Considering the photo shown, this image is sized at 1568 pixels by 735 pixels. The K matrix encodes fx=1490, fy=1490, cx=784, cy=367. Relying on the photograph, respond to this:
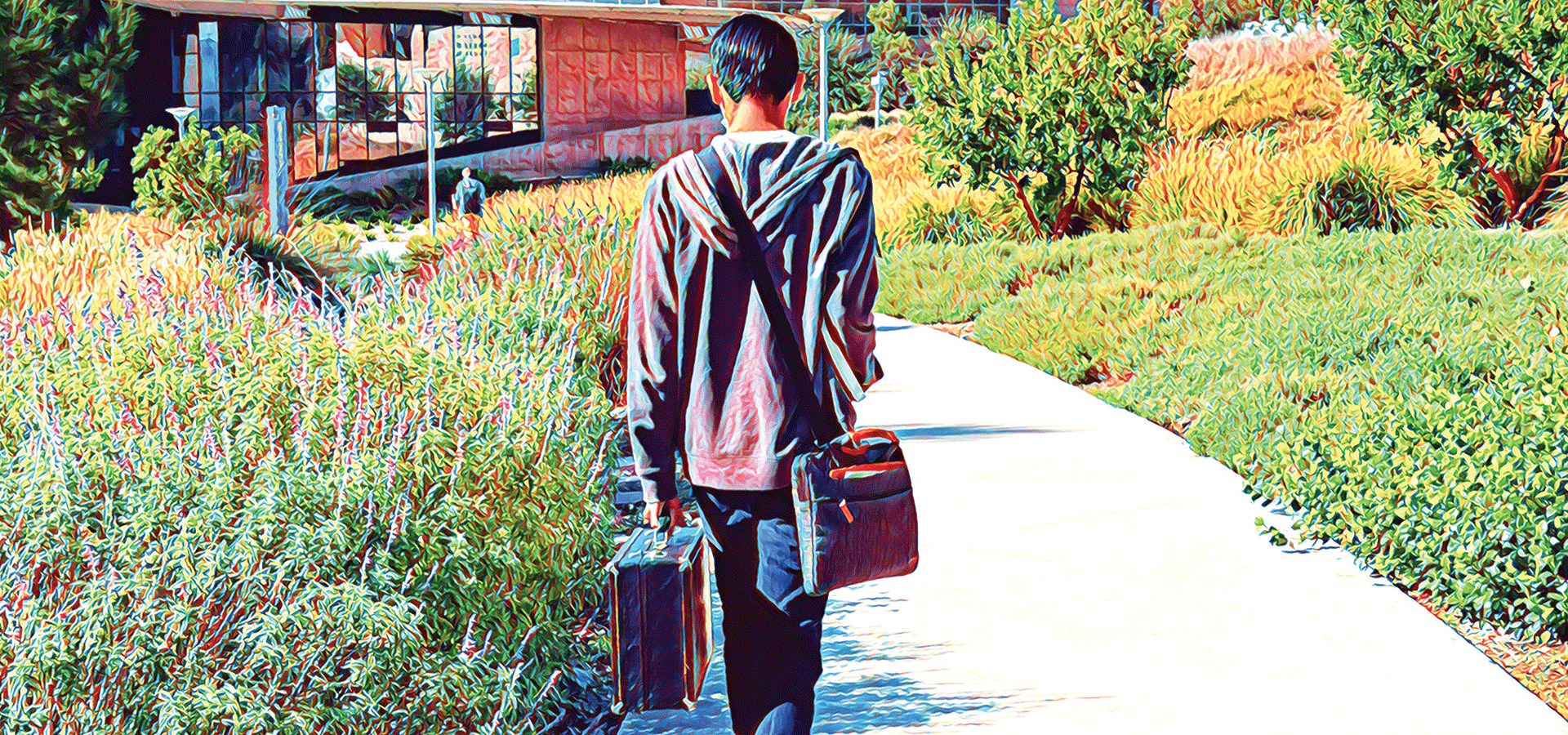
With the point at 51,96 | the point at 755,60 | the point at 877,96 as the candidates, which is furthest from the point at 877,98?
the point at 755,60

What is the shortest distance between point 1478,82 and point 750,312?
633 inches

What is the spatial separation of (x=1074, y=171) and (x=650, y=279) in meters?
16.0

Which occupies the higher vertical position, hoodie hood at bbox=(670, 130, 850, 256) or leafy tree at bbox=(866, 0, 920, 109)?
leafy tree at bbox=(866, 0, 920, 109)

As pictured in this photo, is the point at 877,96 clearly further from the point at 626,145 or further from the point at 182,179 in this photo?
the point at 182,179

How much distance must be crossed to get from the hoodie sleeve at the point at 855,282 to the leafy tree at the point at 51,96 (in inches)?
361

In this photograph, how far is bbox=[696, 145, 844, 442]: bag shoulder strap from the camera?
315 centimetres

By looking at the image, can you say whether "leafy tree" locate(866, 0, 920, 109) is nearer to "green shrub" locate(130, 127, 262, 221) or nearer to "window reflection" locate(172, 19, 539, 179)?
"window reflection" locate(172, 19, 539, 179)

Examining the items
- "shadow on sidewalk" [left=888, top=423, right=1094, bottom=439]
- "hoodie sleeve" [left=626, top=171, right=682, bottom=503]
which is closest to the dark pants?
"hoodie sleeve" [left=626, top=171, right=682, bottom=503]

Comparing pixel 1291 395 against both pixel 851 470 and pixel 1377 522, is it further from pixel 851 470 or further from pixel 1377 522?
pixel 851 470

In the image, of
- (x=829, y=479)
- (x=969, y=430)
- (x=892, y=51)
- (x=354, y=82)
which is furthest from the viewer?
(x=892, y=51)

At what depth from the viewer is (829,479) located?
10.3 feet

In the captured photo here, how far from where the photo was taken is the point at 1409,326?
8.78m

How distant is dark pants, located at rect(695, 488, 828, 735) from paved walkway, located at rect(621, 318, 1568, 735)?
810 mm

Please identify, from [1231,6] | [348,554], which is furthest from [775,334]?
[1231,6]
